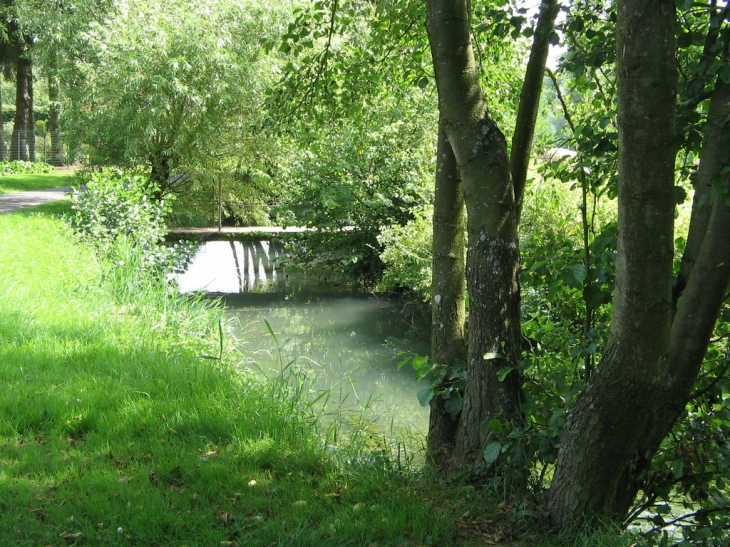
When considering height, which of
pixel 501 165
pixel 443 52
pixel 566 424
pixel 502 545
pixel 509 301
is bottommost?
pixel 502 545

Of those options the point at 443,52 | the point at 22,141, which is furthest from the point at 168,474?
the point at 22,141

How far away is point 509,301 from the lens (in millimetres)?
4336

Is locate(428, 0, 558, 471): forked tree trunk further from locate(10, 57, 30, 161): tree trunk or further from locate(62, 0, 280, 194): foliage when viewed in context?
locate(10, 57, 30, 161): tree trunk

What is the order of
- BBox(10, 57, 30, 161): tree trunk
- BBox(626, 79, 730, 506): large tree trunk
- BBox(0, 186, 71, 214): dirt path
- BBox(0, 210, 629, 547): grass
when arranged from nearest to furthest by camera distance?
1. BBox(626, 79, 730, 506): large tree trunk
2. BBox(0, 210, 629, 547): grass
3. BBox(0, 186, 71, 214): dirt path
4. BBox(10, 57, 30, 161): tree trunk

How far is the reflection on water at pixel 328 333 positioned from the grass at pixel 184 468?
1534 millimetres

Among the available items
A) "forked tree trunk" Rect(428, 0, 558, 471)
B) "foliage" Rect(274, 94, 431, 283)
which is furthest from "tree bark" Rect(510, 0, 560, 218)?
"foliage" Rect(274, 94, 431, 283)

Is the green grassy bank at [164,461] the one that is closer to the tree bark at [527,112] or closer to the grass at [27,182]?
the tree bark at [527,112]

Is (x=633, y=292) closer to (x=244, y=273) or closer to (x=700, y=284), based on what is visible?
(x=700, y=284)

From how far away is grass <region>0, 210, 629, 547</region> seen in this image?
3.47 meters

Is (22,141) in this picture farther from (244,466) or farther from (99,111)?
(244,466)

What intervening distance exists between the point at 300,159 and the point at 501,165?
1552cm

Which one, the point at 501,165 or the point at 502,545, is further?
the point at 501,165

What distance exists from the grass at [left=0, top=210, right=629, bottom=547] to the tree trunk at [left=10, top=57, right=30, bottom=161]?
118ft

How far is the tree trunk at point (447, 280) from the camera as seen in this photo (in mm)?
4832
